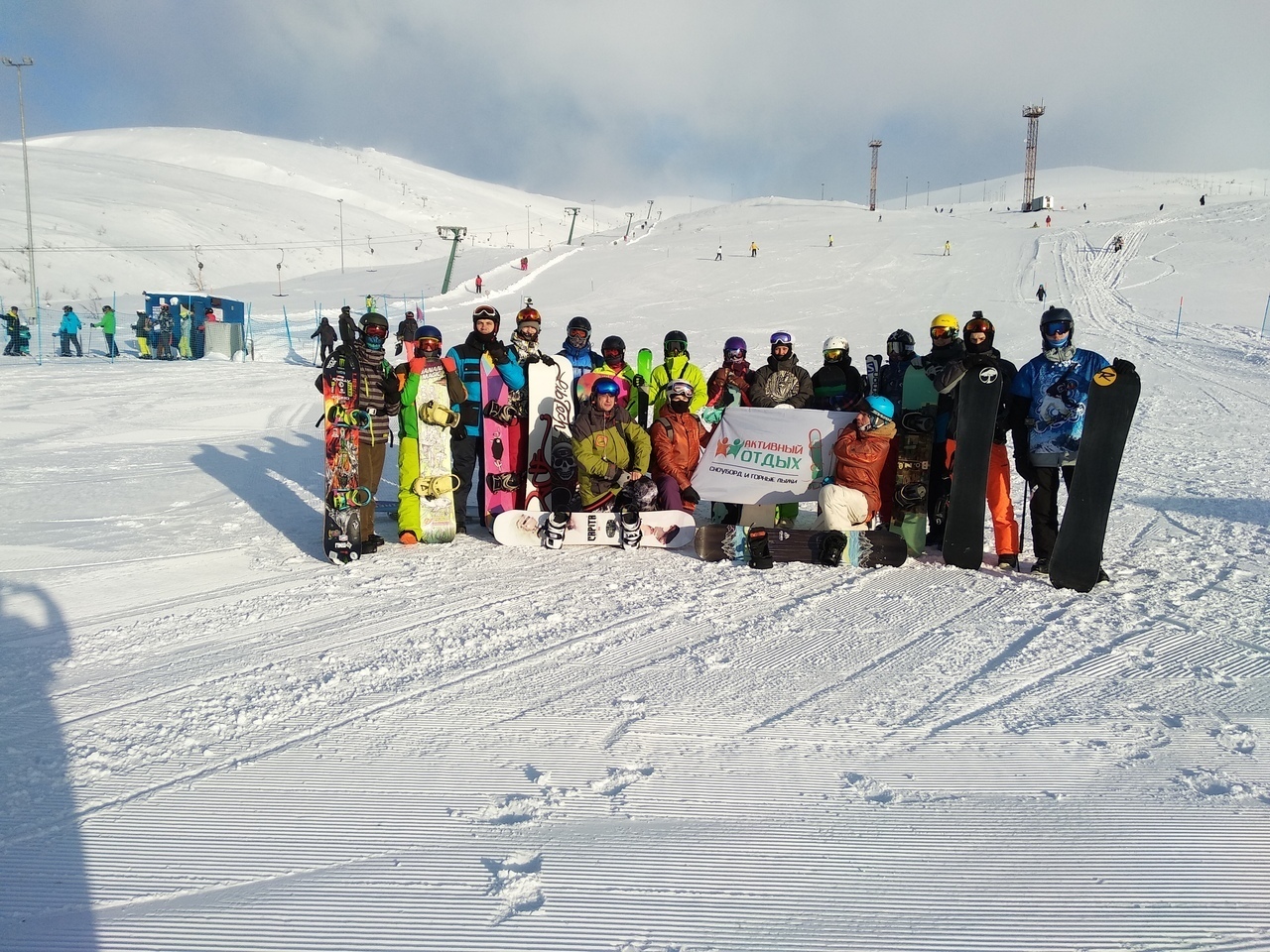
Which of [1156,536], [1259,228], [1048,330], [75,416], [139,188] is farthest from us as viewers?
[139,188]

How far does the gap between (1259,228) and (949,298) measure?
20839mm

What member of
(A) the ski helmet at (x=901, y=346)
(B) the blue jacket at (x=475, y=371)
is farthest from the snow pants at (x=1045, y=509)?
(B) the blue jacket at (x=475, y=371)

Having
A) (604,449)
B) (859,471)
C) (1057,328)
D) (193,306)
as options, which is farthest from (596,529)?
(193,306)

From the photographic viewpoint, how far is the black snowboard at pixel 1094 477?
203 inches

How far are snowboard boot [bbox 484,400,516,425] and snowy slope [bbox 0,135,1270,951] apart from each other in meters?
1.20

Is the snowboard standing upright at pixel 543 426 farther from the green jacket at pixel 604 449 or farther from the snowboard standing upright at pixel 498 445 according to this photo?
the green jacket at pixel 604 449

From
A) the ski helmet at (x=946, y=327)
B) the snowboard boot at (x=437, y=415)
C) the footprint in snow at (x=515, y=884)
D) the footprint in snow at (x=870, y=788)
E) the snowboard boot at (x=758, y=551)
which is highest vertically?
the ski helmet at (x=946, y=327)

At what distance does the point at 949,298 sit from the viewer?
2748 cm

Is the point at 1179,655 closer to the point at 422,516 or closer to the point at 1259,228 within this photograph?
the point at 422,516

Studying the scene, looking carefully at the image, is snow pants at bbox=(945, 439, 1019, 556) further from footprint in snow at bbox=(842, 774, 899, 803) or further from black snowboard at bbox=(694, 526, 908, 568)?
footprint in snow at bbox=(842, 774, 899, 803)

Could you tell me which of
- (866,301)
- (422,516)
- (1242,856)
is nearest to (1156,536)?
(1242,856)

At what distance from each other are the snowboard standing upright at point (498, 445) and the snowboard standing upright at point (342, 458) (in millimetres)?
1077

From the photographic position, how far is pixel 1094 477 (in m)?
5.24

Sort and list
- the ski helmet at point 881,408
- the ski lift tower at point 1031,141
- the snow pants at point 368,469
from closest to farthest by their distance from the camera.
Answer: the ski helmet at point 881,408, the snow pants at point 368,469, the ski lift tower at point 1031,141
